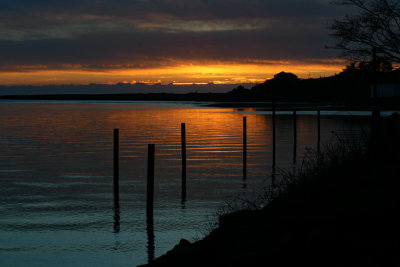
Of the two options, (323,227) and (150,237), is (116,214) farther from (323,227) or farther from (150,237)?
(323,227)

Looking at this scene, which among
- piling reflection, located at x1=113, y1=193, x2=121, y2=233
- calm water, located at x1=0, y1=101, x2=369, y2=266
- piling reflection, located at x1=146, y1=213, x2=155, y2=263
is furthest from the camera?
piling reflection, located at x1=113, y1=193, x2=121, y2=233

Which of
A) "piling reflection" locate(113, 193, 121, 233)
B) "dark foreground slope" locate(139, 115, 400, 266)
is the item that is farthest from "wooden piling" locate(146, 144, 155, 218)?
"dark foreground slope" locate(139, 115, 400, 266)

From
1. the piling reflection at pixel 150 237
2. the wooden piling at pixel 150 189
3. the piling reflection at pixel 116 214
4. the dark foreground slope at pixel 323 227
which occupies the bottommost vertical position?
the piling reflection at pixel 150 237

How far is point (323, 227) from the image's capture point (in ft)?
28.1

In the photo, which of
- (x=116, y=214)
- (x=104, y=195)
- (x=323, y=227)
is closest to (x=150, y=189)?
(x=116, y=214)

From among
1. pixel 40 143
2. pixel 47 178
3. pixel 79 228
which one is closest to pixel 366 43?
pixel 79 228

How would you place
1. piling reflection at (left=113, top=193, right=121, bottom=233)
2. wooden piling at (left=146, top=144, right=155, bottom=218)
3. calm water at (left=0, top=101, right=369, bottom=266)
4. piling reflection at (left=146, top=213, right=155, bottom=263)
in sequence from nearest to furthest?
piling reflection at (left=146, top=213, right=155, bottom=263)
calm water at (left=0, top=101, right=369, bottom=266)
piling reflection at (left=113, top=193, right=121, bottom=233)
wooden piling at (left=146, top=144, right=155, bottom=218)

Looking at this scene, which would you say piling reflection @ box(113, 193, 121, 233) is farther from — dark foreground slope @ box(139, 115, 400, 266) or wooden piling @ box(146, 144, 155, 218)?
dark foreground slope @ box(139, 115, 400, 266)

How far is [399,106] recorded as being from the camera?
84000 millimetres

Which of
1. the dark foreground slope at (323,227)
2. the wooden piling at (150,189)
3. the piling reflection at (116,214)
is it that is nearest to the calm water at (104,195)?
the piling reflection at (116,214)

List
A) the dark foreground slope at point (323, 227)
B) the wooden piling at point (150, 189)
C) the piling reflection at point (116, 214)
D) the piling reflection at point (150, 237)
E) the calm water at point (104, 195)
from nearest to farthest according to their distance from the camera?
the dark foreground slope at point (323, 227) → the piling reflection at point (150, 237) → the calm water at point (104, 195) → the piling reflection at point (116, 214) → the wooden piling at point (150, 189)

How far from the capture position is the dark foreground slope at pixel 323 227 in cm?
774

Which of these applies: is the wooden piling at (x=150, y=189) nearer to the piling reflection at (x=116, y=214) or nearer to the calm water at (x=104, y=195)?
the calm water at (x=104, y=195)

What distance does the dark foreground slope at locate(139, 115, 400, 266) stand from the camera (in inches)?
305
